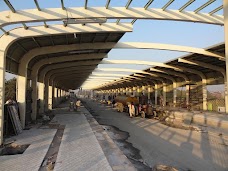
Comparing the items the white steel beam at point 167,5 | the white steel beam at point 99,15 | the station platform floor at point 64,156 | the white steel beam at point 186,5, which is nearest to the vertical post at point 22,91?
the station platform floor at point 64,156

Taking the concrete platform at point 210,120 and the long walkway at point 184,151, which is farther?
the concrete platform at point 210,120

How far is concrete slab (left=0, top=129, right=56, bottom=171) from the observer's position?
670 cm

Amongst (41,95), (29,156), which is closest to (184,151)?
(29,156)

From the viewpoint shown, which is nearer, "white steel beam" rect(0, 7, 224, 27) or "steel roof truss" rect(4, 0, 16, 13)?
"steel roof truss" rect(4, 0, 16, 13)

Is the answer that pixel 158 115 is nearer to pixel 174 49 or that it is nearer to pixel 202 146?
pixel 174 49

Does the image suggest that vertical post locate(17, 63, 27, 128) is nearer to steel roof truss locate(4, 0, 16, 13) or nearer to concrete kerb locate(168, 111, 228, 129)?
steel roof truss locate(4, 0, 16, 13)

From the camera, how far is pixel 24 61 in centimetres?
1412

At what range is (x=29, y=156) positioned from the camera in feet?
25.2

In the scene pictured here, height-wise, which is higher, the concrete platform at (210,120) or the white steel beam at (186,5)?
the white steel beam at (186,5)

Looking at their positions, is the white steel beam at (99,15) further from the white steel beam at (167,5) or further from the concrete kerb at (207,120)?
the concrete kerb at (207,120)

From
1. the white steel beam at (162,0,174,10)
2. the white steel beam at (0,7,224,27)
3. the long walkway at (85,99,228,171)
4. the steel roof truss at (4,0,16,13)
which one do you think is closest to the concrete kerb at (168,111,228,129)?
the long walkway at (85,99,228,171)

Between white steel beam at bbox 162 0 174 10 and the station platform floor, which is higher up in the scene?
white steel beam at bbox 162 0 174 10

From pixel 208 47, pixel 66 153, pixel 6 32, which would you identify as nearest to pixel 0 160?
pixel 66 153

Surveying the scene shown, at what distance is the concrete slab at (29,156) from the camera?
6703 mm
